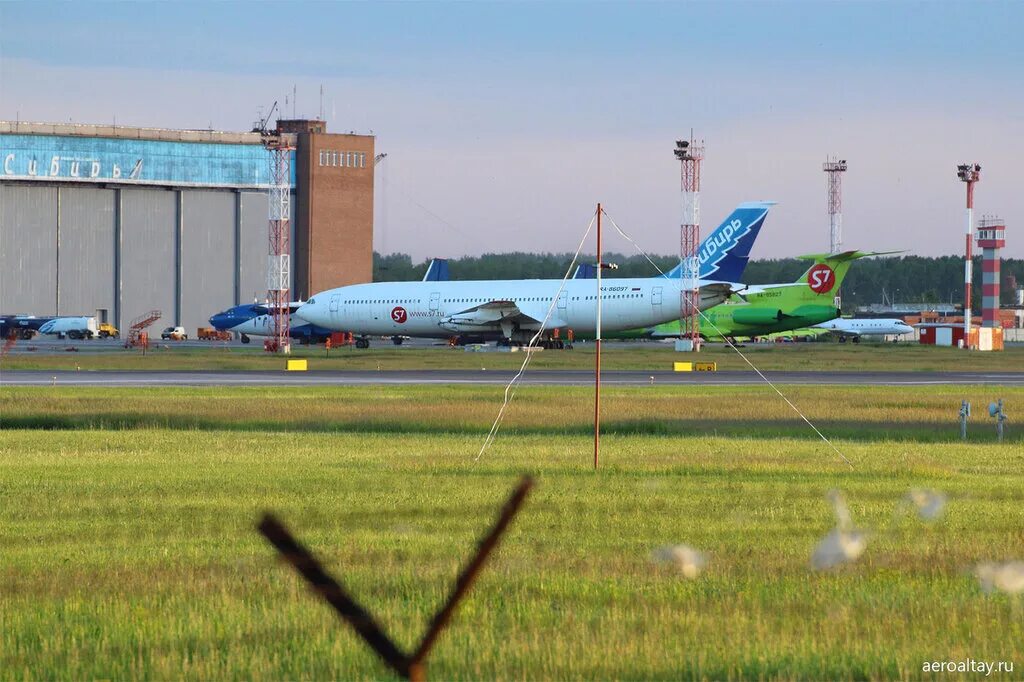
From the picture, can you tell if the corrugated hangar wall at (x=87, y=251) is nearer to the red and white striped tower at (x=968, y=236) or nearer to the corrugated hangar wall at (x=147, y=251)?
the corrugated hangar wall at (x=147, y=251)

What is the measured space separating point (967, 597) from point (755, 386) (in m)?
40.8

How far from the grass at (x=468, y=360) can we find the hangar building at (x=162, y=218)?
117 feet

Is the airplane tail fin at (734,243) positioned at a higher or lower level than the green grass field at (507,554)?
higher

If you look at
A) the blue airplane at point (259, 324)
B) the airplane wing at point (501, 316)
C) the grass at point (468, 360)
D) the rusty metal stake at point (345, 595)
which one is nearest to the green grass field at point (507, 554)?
the rusty metal stake at point (345, 595)

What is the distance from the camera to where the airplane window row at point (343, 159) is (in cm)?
13525

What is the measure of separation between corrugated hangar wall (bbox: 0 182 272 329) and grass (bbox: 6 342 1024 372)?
35.5m

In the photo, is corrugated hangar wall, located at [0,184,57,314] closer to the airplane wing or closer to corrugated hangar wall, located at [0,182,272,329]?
corrugated hangar wall, located at [0,182,272,329]

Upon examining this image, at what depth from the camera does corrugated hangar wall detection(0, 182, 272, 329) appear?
124 metres

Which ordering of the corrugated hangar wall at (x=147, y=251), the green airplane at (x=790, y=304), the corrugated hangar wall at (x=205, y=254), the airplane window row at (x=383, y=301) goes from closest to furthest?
the airplane window row at (x=383, y=301)
the green airplane at (x=790, y=304)
the corrugated hangar wall at (x=147, y=251)
the corrugated hangar wall at (x=205, y=254)

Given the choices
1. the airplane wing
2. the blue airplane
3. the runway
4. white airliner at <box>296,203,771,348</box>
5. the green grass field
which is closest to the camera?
the green grass field

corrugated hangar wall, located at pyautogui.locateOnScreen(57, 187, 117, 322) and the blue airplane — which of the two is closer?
the blue airplane

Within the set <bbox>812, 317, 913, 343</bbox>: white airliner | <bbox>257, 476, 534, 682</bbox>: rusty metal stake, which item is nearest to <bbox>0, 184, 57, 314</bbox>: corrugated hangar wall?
<bbox>812, 317, 913, 343</bbox>: white airliner

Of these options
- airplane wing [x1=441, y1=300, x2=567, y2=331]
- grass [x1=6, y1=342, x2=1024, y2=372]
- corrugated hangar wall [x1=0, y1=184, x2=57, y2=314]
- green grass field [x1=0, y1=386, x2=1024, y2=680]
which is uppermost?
corrugated hangar wall [x1=0, y1=184, x2=57, y2=314]

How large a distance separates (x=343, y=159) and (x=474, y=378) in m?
80.8
